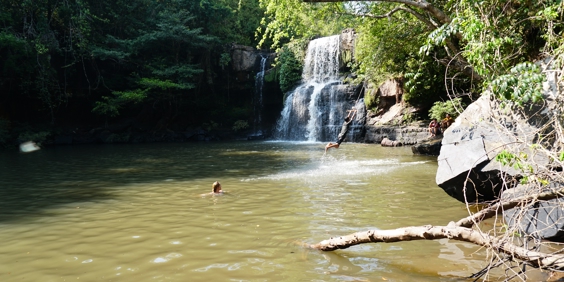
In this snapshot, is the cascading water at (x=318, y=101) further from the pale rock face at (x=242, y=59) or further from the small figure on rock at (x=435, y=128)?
the small figure on rock at (x=435, y=128)

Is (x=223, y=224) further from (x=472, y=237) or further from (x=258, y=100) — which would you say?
(x=258, y=100)

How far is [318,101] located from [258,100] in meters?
6.82

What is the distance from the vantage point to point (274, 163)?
44.4 ft

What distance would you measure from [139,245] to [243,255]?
1.37 m

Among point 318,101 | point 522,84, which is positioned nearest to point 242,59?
point 318,101

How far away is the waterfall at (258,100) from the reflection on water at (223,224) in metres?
18.4

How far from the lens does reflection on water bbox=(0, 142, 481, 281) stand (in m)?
4.25

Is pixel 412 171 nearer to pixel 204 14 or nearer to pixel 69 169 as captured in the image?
pixel 69 169

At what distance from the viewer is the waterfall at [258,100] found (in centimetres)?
3003

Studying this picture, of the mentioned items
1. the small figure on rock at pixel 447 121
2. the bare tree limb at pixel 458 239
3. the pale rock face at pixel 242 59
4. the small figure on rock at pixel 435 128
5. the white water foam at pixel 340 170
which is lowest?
the white water foam at pixel 340 170

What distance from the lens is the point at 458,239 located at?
369 centimetres

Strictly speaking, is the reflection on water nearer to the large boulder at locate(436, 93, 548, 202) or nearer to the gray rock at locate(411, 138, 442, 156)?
the large boulder at locate(436, 93, 548, 202)

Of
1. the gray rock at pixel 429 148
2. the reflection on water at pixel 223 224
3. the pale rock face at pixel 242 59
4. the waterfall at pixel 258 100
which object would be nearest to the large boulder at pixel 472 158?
the reflection on water at pixel 223 224

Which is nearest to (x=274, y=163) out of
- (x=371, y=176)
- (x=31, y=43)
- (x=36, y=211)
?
(x=371, y=176)
